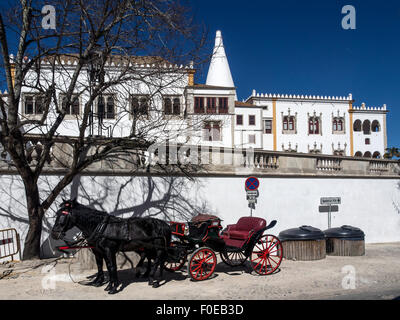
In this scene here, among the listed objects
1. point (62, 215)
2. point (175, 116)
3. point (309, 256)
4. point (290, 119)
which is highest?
point (290, 119)

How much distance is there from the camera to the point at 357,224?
14945 mm

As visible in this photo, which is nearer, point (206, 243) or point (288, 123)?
point (206, 243)

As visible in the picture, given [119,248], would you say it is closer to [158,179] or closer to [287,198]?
[158,179]

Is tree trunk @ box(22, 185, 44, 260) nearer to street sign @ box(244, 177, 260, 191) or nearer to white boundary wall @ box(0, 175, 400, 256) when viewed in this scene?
white boundary wall @ box(0, 175, 400, 256)

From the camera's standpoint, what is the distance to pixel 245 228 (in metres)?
9.65

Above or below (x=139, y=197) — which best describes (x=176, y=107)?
above

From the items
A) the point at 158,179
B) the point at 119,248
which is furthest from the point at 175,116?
the point at 119,248

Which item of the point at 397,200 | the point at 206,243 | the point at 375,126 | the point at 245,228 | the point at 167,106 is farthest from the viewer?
the point at 375,126

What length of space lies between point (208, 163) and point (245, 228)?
12.2 feet

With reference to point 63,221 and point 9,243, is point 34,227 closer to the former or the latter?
point 9,243

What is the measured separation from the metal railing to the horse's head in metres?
3.77

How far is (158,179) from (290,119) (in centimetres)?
4285

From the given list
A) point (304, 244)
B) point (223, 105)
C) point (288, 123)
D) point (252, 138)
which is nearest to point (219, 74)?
point (252, 138)
